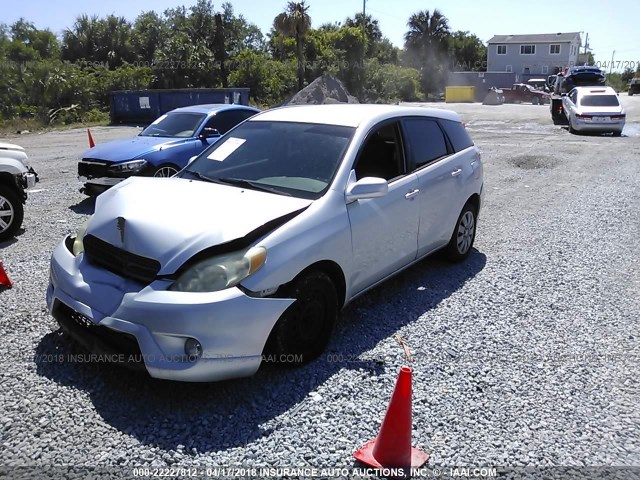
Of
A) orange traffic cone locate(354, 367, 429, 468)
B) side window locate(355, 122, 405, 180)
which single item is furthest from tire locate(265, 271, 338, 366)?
side window locate(355, 122, 405, 180)

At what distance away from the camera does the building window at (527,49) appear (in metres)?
74.3

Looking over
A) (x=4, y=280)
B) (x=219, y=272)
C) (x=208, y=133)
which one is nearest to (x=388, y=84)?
(x=208, y=133)

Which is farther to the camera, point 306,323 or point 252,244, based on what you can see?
point 306,323

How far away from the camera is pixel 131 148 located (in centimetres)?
848

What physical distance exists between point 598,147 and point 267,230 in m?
15.8

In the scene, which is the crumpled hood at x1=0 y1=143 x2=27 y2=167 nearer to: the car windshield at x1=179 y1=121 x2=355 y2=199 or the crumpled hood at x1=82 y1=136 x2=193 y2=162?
the crumpled hood at x1=82 y1=136 x2=193 y2=162

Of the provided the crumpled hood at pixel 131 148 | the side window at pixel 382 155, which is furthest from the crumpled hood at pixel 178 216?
the crumpled hood at pixel 131 148

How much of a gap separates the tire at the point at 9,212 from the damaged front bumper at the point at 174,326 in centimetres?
394

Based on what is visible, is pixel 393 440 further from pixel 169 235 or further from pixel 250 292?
pixel 169 235

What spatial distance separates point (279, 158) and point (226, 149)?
0.59 m

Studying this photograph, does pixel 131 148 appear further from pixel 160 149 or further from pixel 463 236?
pixel 463 236

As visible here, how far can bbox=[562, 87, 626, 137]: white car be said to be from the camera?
19531 millimetres

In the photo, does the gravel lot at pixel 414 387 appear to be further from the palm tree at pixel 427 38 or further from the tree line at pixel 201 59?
the palm tree at pixel 427 38

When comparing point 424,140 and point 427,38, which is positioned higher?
point 427,38
